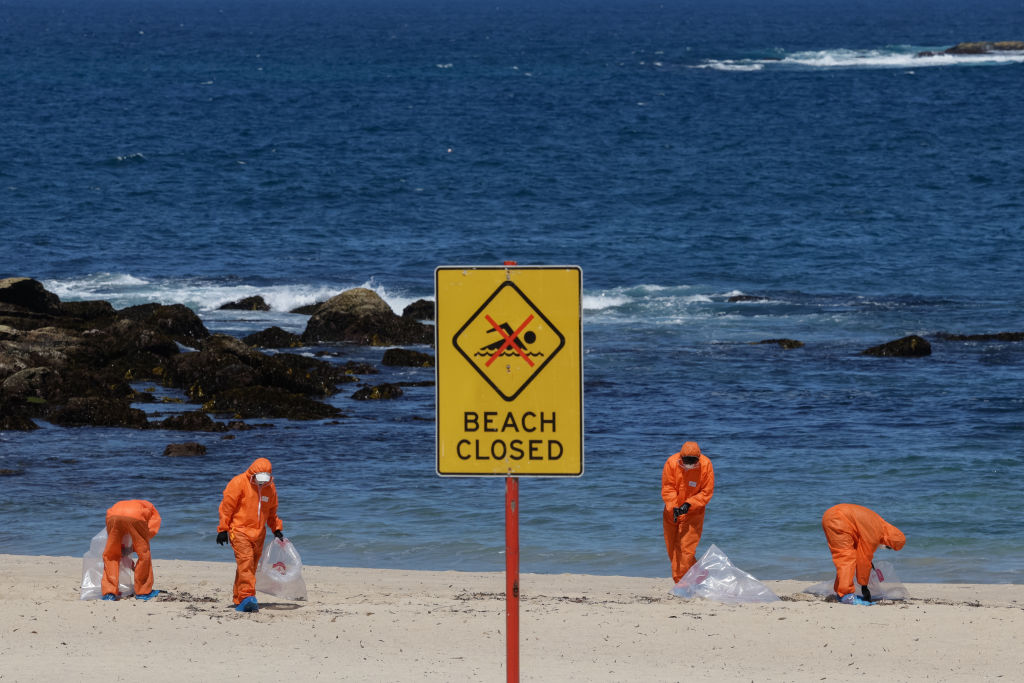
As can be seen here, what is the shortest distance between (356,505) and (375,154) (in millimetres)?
44681

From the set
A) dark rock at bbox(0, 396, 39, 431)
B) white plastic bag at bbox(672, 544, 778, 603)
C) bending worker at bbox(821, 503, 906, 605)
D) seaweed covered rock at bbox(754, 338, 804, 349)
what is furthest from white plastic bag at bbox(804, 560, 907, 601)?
seaweed covered rock at bbox(754, 338, 804, 349)

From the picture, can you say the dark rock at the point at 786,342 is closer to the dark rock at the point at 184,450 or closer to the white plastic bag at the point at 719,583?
the dark rock at the point at 184,450

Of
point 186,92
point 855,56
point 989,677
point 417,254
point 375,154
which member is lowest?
point 989,677

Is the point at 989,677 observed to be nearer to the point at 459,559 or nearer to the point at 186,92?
the point at 459,559

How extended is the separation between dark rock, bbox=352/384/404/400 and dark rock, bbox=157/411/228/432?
2.78 metres

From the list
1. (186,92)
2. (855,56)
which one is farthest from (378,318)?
(855,56)

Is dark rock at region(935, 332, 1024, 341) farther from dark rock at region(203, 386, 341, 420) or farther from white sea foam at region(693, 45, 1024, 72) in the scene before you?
white sea foam at region(693, 45, 1024, 72)

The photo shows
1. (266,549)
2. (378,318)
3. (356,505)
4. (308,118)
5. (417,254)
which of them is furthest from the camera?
(308,118)

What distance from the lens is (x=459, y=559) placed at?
53.6 feet

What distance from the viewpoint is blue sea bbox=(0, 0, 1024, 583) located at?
59.1ft

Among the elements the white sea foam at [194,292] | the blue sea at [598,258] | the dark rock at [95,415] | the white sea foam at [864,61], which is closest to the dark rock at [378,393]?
the blue sea at [598,258]

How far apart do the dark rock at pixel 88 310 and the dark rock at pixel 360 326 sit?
3693mm

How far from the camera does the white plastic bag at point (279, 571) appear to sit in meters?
13.0

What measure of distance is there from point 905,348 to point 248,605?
57.9ft
